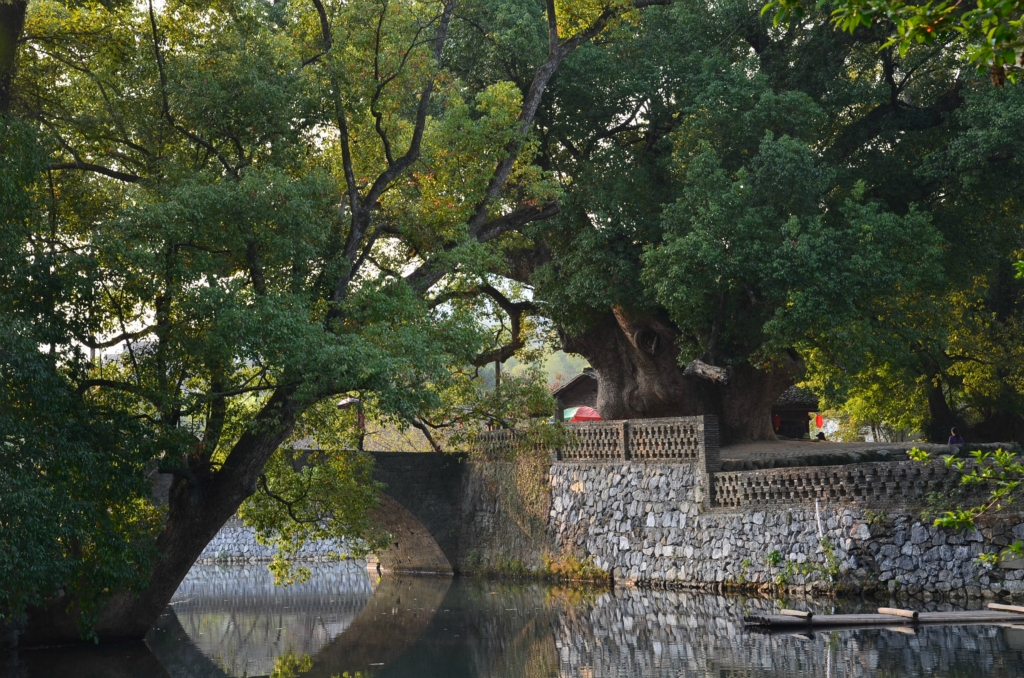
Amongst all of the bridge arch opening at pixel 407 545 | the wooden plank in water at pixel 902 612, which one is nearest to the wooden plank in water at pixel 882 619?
the wooden plank in water at pixel 902 612

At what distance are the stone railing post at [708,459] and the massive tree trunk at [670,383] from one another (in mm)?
2442

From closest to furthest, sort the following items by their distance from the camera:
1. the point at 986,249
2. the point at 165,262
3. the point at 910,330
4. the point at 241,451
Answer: the point at 165,262, the point at 241,451, the point at 910,330, the point at 986,249

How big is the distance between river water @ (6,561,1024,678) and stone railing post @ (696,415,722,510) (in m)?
1.91

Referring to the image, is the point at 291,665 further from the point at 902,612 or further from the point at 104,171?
the point at 902,612

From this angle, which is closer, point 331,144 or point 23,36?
point 23,36

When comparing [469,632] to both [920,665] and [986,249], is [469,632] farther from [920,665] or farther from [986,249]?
[986,249]

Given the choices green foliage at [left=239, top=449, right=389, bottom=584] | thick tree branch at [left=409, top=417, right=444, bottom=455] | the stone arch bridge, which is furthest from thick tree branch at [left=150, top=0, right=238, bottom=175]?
the stone arch bridge

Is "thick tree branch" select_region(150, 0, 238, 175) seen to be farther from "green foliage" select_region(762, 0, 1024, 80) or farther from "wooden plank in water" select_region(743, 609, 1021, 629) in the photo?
"green foliage" select_region(762, 0, 1024, 80)

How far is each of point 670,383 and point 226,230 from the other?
13000 mm

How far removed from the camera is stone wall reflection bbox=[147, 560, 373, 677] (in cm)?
1445

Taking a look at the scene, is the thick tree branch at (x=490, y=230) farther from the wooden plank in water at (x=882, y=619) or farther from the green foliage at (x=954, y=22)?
the green foliage at (x=954, y=22)

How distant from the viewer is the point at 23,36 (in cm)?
1336

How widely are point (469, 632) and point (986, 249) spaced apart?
12621mm

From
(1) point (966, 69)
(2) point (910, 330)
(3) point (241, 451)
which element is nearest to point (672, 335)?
(2) point (910, 330)
